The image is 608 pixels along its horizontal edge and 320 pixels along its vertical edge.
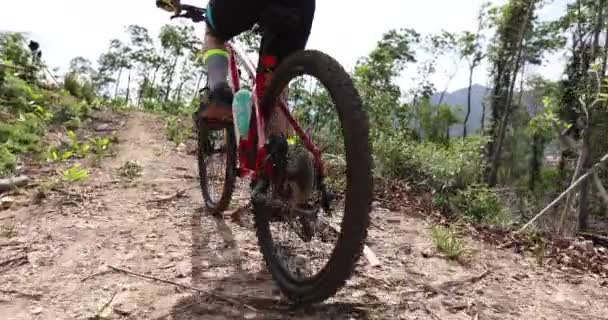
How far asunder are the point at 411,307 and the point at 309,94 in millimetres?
1055

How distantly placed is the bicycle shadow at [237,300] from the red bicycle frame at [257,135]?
503mm

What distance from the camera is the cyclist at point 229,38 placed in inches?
91.5

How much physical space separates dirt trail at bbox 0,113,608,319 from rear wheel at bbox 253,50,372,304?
0.53 feet

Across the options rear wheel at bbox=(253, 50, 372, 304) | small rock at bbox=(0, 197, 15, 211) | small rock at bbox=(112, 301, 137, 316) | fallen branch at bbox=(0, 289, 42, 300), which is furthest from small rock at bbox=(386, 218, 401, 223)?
small rock at bbox=(0, 197, 15, 211)

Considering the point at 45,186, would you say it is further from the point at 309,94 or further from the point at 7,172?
the point at 309,94

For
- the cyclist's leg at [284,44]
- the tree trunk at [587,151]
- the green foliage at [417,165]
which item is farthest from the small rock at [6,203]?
the tree trunk at [587,151]

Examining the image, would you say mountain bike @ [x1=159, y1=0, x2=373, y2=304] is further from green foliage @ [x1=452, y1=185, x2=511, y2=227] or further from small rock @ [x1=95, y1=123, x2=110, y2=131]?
small rock @ [x1=95, y1=123, x2=110, y2=131]

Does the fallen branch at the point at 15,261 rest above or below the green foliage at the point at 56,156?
below

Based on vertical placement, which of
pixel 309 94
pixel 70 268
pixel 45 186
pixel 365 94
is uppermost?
pixel 365 94

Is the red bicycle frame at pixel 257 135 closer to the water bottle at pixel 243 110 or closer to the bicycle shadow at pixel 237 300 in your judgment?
the water bottle at pixel 243 110

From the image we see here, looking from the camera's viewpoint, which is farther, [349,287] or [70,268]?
[70,268]

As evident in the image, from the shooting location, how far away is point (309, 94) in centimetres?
228

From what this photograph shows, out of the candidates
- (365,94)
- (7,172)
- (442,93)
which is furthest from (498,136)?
(7,172)

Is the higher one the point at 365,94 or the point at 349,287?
the point at 365,94
